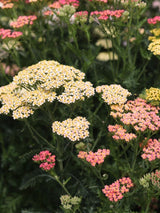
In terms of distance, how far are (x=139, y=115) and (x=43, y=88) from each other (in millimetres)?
873

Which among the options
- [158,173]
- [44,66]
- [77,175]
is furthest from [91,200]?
[44,66]

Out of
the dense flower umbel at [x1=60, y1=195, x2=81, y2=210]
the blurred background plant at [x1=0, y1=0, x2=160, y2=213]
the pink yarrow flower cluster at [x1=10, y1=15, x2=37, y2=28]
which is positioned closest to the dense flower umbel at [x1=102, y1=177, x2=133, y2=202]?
the blurred background plant at [x1=0, y1=0, x2=160, y2=213]

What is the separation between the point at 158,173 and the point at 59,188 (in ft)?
3.54

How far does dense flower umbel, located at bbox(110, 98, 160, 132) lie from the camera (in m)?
2.34

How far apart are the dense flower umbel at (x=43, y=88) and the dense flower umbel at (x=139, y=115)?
0.30 m

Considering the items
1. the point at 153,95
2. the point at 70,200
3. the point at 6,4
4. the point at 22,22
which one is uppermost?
the point at 6,4

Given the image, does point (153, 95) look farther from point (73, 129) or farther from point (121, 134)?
point (73, 129)

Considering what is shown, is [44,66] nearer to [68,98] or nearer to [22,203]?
[68,98]

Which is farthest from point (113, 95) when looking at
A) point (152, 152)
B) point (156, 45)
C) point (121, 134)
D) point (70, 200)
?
point (70, 200)

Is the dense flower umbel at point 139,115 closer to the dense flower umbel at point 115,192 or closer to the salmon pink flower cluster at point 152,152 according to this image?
the salmon pink flower cluster at point 152,152

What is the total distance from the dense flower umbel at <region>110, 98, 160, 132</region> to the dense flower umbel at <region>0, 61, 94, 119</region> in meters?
0.30

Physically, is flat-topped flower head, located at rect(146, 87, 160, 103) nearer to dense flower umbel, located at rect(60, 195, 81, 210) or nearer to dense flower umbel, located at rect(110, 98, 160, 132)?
dense flower umbel, located at rect(110, 98, 160, 132)

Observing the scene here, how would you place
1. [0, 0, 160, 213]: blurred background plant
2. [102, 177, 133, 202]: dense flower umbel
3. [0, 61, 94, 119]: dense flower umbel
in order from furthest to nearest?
[0, 0, 160, 213]: blurred background plant
[0, 61, 94, 119]: dense flower umbel
[102, 177, 133, 202]: dense flower umbel

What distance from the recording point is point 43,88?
257 cm
